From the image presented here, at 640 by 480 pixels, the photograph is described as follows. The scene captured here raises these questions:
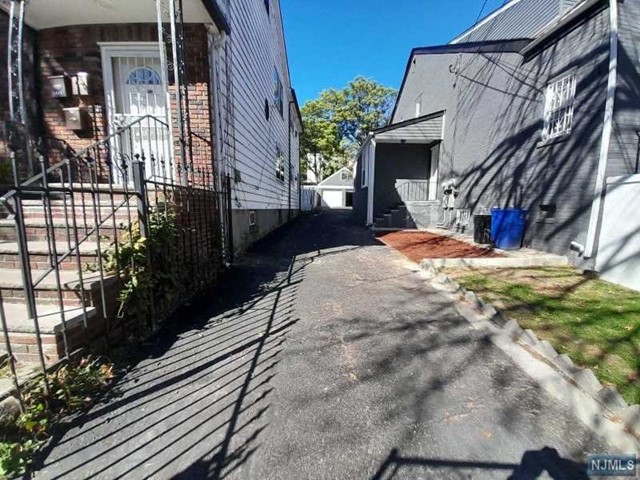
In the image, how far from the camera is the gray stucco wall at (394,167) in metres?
13.6

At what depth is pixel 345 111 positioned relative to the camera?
3750 centimetres

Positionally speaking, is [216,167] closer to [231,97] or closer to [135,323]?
[231,97]

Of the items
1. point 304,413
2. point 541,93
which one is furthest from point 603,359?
point 541,93

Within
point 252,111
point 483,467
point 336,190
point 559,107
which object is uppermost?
point 252,111

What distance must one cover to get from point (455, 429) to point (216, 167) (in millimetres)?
5303

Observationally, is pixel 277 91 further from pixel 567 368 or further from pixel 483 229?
pixel 567 368

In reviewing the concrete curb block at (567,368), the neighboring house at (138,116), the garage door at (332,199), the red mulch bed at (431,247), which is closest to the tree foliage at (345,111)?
the garage door at (332,199)

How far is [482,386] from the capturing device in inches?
93.0

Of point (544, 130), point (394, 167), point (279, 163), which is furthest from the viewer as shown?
point (394, 167)

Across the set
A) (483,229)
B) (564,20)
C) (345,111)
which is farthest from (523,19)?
(345,111)

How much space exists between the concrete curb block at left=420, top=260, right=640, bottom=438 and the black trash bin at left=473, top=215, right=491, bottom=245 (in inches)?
159

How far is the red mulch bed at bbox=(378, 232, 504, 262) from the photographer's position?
6.68 m

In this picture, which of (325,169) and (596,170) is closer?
(596,170)

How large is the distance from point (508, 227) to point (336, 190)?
31082mm
